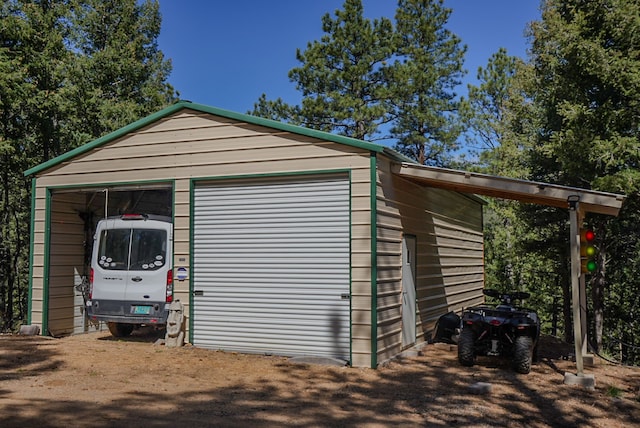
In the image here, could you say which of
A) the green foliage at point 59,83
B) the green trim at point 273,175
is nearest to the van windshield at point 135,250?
the green trim at point 273,175

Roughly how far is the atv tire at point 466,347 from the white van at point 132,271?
17.5ft

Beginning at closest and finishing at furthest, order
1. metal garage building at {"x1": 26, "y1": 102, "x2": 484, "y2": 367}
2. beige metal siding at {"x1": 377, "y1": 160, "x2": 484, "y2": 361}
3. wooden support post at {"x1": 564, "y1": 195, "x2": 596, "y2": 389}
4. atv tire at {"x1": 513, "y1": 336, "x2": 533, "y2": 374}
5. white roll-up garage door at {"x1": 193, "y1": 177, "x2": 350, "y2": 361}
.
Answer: wooden support post at {"x1": 564, "y1": 195, "x2": 596, "y2": 389}, atv tire at {"x1": 513, "y1": 336, "x2": 533, "y2": 374}, metal garage building at {"x1": 26, "y1": 102, "x2": 484, "y2": 367}, white roll-up garage door at {"x1": 193, "y1": 177, "x2": 350, "y2": 361}, beige metal siding at {"x1": 377, "y1": 160, "x2": 484, "y2": 361}

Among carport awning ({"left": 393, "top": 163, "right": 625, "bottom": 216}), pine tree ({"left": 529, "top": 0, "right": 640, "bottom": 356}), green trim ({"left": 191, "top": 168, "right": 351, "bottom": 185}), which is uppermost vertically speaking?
pine tree ({"left": 529, "top": 0, "right": 640, "bottom": 356})

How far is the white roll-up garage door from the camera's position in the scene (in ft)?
29.5

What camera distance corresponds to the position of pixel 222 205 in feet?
32.8

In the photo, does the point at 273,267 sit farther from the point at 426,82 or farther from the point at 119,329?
the point at 426,82

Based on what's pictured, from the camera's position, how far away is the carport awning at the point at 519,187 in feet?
26.9

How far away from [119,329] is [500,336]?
793cm

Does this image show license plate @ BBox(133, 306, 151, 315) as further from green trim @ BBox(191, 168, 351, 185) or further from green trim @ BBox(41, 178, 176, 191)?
green trim @ BBox(191, 168, 351, 185)

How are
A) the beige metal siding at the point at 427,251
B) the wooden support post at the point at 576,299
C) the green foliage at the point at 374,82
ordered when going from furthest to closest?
the green foliage at the point at 374,82, the beige metal siding at the point at 427,251, the wooden support post at the point at 576,299

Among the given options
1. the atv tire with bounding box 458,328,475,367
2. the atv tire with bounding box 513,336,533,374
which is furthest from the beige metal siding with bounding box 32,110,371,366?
the atv tire with bounding box 513,336,533,374

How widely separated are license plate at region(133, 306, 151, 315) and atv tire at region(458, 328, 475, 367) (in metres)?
5.67

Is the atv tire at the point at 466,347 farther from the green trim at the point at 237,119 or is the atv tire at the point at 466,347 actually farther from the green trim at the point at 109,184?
the green trim at the point at 109,184

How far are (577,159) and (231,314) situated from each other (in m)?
11.0
